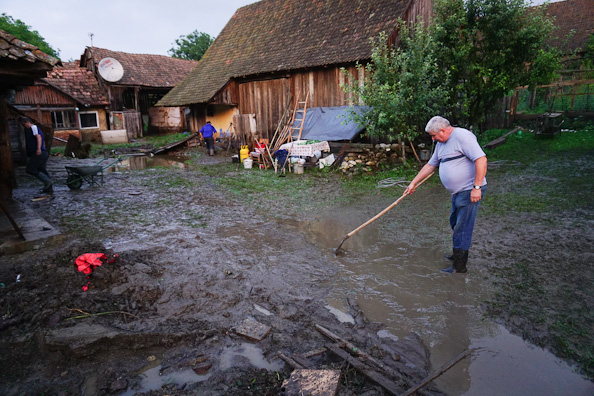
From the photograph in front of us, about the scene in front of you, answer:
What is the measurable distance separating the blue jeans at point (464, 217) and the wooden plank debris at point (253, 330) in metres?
2.68

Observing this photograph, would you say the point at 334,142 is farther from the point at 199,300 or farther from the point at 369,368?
the point at 369,368

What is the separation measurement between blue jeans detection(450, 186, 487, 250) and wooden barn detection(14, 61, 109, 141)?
24019mm

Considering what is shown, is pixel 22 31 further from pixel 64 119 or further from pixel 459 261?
pixel 459 261

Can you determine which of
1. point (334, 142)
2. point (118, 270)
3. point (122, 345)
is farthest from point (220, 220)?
point (334, 142)

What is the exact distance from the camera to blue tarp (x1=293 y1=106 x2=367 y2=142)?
12.9 metres

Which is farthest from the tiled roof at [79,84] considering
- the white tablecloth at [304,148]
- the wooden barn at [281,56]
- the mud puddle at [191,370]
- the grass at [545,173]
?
the mud puddle at [191,370]

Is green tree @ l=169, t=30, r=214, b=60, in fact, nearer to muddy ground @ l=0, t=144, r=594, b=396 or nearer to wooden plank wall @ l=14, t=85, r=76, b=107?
wooden plank wall @ l=14, t=85, r=76, b=107

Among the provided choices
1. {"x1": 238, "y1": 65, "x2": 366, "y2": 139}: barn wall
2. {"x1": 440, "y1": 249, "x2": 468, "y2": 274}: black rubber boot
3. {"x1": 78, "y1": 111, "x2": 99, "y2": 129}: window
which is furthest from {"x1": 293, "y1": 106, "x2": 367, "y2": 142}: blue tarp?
{"x1": 78, "y1": 111, "x2": 99, "y2": 129}: window

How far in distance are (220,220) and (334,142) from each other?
772 centimetres

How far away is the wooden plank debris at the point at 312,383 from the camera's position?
261 centimetres

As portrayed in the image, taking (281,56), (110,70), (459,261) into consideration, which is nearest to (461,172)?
(459,261)

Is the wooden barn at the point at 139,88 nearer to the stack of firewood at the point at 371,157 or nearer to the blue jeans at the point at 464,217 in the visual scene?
the stack of firewood at the point at 371,157

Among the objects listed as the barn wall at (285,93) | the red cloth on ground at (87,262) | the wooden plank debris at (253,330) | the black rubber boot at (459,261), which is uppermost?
the barn wall at (285,93)

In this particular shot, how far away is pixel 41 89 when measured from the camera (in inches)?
840
